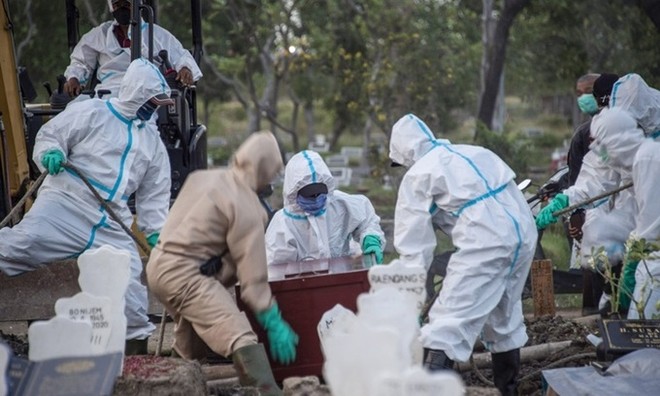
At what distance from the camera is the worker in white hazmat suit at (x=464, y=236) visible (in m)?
6.73

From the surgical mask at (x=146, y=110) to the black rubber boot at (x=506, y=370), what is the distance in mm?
2857

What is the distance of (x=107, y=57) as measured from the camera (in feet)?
33.0

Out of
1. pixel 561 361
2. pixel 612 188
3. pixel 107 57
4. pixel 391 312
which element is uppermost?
pixel 107 57

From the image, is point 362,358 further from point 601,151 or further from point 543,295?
point 543,295

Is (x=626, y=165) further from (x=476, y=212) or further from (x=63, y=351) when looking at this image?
(x=63, y=351)

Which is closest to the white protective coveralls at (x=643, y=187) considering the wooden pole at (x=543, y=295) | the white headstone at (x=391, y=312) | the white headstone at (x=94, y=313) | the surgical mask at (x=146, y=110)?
the wooden pole at (x=543, y=295)

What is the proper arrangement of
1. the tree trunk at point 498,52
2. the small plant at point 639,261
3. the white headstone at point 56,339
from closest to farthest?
1. the white headstone at point 56,339
2. the small plant at point 639,261
3. the tree trunk at point 498,52

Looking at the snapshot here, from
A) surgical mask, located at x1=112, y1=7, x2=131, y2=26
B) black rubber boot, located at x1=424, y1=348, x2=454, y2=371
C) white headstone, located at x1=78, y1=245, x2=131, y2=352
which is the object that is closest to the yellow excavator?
surgical mask, located at x1=112, y1=7, x2=131, y2=26

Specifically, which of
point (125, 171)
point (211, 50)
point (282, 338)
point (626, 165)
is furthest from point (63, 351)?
point (211, 50)

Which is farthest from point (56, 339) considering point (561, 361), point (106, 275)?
point (561, 361)

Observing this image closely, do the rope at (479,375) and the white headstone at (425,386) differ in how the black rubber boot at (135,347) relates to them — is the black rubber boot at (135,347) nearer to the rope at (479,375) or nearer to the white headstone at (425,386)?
the rope at (479,375)

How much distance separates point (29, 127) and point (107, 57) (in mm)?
1322

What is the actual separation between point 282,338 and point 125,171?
2.26 metres

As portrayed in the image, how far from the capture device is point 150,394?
6215mm
